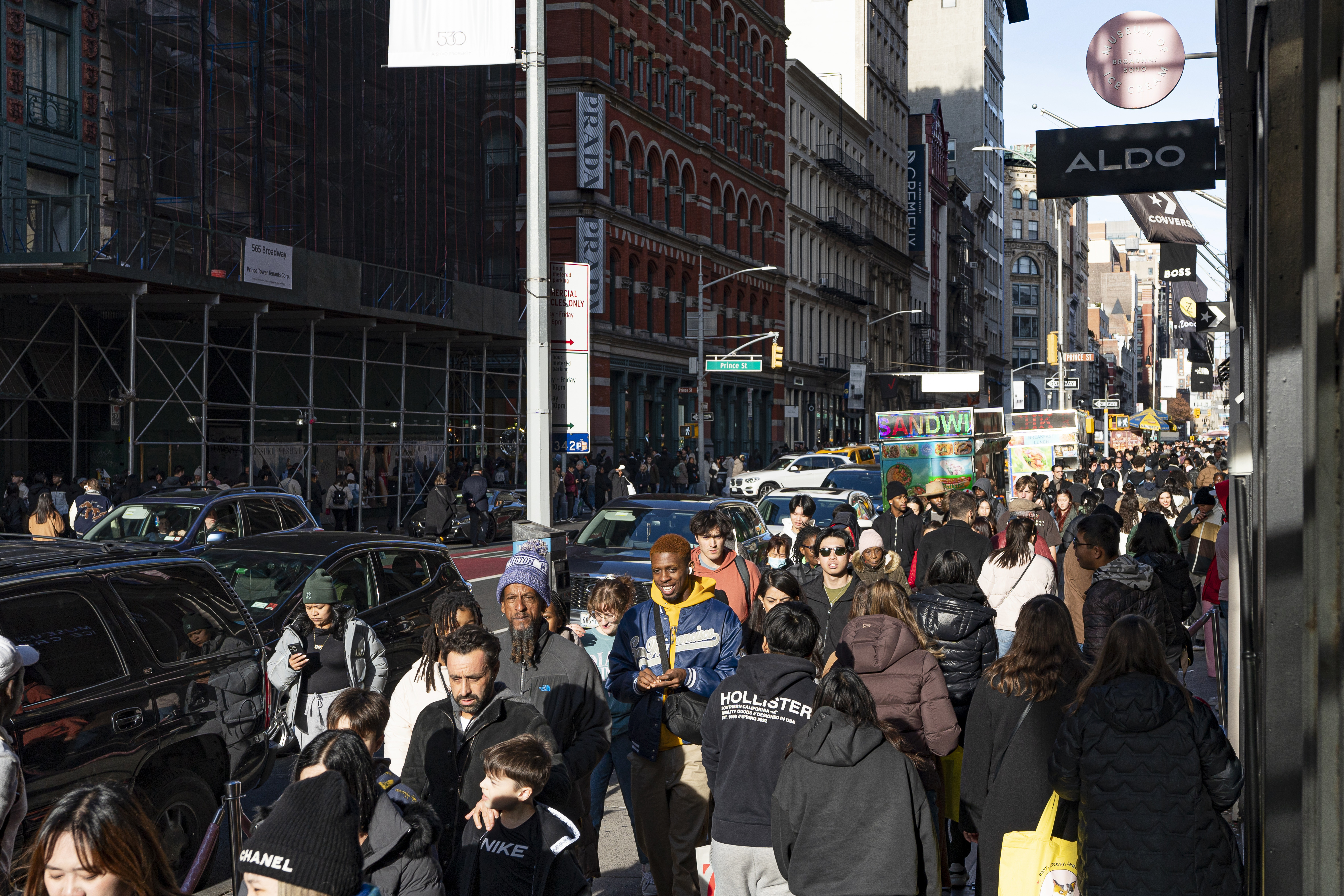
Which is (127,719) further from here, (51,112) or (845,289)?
(845,289)

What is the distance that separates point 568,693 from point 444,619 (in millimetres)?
1091

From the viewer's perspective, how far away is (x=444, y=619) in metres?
6.76

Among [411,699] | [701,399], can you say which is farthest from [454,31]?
[701,399]

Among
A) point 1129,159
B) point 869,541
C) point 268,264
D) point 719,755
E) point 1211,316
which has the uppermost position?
point 268,264

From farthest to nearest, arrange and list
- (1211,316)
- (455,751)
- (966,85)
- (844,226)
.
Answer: (966,85) → (844,226) → (1211,316) → (455,751)

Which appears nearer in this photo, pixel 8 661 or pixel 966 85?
pixel 8 661

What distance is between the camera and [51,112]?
2584 centimetres

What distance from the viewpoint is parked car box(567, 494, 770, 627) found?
12438 mm

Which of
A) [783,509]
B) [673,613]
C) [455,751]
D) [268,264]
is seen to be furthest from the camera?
[268,264]

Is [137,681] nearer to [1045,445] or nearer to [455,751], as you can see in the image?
[455,751]

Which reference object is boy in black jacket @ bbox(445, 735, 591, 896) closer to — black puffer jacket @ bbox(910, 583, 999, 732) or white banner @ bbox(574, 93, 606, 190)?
black puffer jacket @ bbox(910, 583, 999, 732)

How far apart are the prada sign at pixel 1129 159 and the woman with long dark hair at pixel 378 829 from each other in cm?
639

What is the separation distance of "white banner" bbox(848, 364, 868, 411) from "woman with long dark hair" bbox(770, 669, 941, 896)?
65710 mm

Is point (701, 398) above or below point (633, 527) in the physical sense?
above
